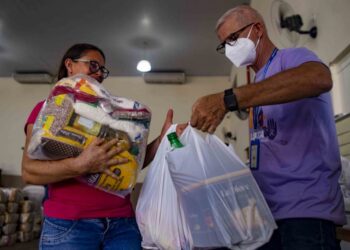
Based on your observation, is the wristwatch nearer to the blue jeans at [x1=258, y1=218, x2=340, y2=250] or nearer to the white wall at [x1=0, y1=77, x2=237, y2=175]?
the blue jeans at [x1=258, y1=218, x2=340, y2=250]

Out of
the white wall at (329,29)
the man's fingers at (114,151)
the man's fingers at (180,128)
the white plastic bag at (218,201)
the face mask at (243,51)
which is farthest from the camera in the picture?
the white wall at (329,29)

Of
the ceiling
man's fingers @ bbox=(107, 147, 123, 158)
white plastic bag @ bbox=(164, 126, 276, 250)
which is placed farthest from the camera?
the ceiling

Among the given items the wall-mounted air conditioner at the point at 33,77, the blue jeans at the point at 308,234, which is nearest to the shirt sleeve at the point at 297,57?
the blue jeans at the point at 308,234

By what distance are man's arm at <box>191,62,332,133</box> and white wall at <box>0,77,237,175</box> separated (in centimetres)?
537

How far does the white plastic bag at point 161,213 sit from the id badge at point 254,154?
0.25 m

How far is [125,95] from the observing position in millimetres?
6438

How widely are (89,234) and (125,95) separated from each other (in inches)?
221

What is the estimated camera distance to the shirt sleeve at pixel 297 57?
831 mm

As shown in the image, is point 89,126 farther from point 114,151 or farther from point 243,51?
point 243,51

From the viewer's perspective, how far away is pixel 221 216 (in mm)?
733

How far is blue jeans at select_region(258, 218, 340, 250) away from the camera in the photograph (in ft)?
2.57

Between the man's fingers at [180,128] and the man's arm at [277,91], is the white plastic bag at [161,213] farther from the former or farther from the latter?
the man's arm at [277,91]

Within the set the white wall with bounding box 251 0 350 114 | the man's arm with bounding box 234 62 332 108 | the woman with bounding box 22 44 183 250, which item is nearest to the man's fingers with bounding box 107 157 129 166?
the woman with bounding box 22 44 183 250

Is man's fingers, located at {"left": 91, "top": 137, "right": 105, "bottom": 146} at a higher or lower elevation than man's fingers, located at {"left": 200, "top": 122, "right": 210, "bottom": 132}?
lower
